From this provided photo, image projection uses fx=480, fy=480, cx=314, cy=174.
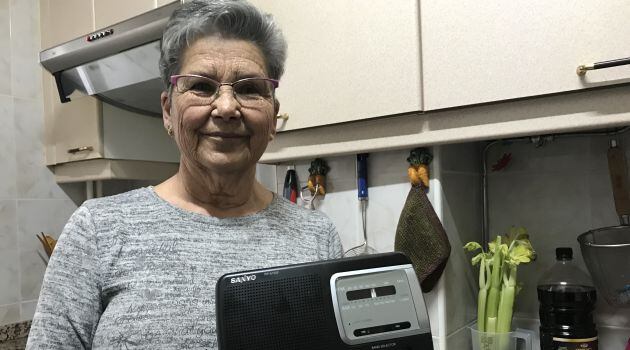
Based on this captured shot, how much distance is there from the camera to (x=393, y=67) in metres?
0.98

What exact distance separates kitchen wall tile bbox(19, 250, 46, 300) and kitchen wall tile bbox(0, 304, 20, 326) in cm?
4

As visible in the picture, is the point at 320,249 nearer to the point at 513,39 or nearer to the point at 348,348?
the point at 348,348

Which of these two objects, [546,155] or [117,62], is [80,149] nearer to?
[117,62]

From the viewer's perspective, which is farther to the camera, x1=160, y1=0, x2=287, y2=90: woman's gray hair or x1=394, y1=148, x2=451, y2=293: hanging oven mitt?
x1=394, y1=148, x2=451, y2=293: hanging oven mitt

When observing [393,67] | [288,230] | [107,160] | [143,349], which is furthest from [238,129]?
[107,160]

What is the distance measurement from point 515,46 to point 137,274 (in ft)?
2.40

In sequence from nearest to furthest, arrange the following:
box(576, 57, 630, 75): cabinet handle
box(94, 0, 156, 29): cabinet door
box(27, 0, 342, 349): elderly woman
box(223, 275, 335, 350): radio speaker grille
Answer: box(223, 275, 335, 350): radio speaker grille < box(27, 0, 342, 349): elderly woman < box(576, 57, 630, 75): cabinet handle < box(94, 0, 156, 29): cabinet door

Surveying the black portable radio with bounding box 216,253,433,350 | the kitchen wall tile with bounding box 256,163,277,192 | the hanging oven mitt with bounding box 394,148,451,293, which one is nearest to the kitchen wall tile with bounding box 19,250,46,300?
the kitchen wall tile with bounding box 256,163,277,192

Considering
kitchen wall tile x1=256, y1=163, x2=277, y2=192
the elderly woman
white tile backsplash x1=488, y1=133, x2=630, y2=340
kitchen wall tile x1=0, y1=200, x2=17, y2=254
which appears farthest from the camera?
kitchen wall tile x1=0, y1=200, x2=17, y2=254

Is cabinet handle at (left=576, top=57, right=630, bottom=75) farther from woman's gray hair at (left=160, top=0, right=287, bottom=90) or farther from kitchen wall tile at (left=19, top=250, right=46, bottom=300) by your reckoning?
kitchen wall tile at (left=19, top=250, right=46, bottom=300)

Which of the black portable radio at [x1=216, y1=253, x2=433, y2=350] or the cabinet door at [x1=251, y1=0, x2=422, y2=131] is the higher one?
the cabinet door at [x1=251, y1=0, x2=422, y2=131]

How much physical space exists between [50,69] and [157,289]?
A: 3.96ft

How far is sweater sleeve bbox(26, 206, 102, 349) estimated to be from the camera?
60 cm

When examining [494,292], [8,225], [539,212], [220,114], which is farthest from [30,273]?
[539,212]
